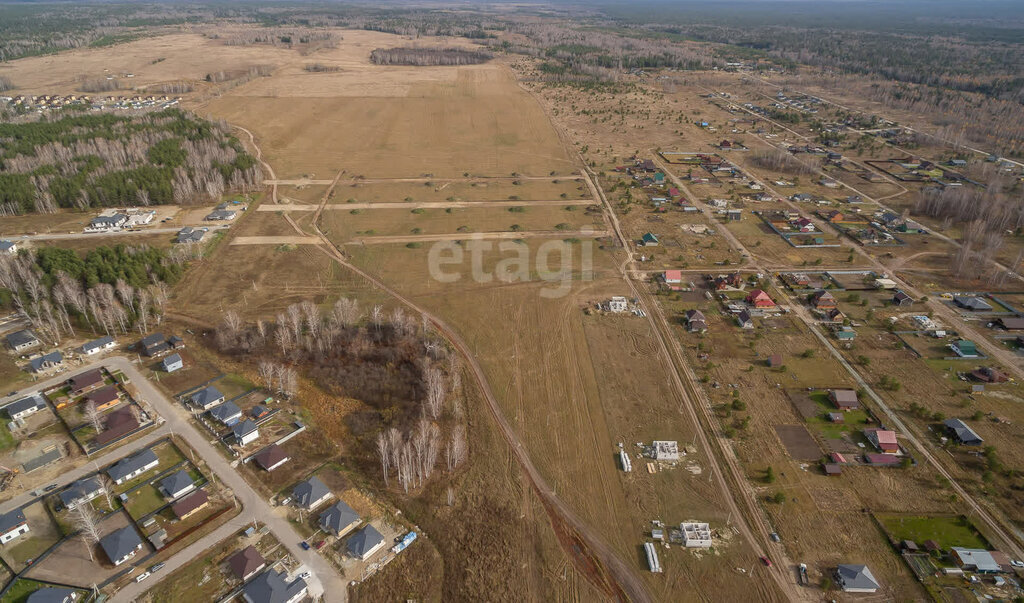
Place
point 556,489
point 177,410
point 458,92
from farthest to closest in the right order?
point 458,92 < point 177,410 < point 556,489

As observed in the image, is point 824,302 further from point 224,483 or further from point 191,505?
point 191,505

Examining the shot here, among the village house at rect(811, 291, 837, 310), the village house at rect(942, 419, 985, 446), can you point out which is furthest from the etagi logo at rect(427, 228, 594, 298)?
the village house at rect(942, 419, 985, 446)

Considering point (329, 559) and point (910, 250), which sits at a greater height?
point (910, 250)

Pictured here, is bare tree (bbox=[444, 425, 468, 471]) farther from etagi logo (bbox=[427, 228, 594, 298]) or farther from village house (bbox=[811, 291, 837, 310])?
village house (bbox=[811, 291, 837, 310])

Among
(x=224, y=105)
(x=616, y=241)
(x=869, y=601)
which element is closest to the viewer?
(x=869, y=601)

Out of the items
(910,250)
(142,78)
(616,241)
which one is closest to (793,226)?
(910,250)

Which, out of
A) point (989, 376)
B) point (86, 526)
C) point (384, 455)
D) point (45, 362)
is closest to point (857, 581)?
point (989, 376)

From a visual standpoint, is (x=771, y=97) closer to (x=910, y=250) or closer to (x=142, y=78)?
(x=910, y=250)
